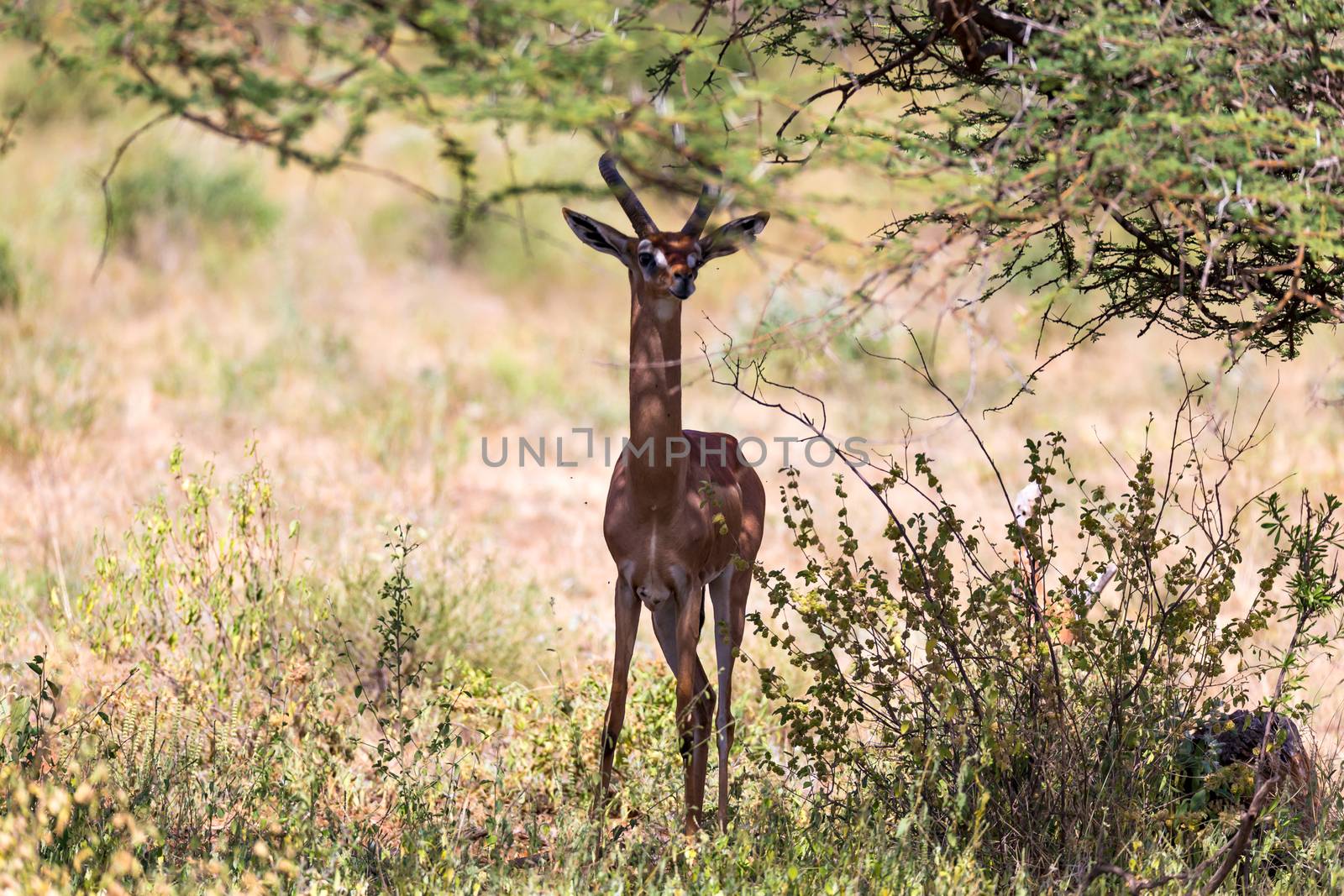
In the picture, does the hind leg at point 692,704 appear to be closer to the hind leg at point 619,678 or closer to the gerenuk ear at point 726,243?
the hind leg at point 619,678

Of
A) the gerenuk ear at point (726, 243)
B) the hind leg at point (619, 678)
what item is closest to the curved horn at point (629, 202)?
the gerenuk ear at point (726, 243)

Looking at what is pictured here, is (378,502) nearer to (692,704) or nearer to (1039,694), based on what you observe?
(692,704)

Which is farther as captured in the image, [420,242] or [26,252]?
[420,242]

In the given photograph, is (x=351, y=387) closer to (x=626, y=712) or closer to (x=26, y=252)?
(x=26, y=252)

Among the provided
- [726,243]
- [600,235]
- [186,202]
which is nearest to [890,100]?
[726,243]

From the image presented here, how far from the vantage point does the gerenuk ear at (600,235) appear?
16.7ft

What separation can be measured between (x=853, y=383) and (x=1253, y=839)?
31.5 feet

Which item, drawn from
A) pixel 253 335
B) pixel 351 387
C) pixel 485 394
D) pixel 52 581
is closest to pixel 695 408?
pixel 485 394

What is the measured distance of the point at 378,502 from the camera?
937 centimetres

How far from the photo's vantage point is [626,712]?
19.4 ft

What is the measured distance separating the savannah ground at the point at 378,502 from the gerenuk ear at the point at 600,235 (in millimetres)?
97

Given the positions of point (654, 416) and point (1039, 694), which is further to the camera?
point (654, 416)

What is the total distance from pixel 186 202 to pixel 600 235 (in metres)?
13.0

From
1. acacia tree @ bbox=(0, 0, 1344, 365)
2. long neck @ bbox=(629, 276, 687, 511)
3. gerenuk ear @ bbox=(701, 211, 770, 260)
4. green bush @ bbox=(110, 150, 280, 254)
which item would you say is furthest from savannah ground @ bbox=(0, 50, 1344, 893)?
long neck @ bbox=(629, 276, 687, 511)
